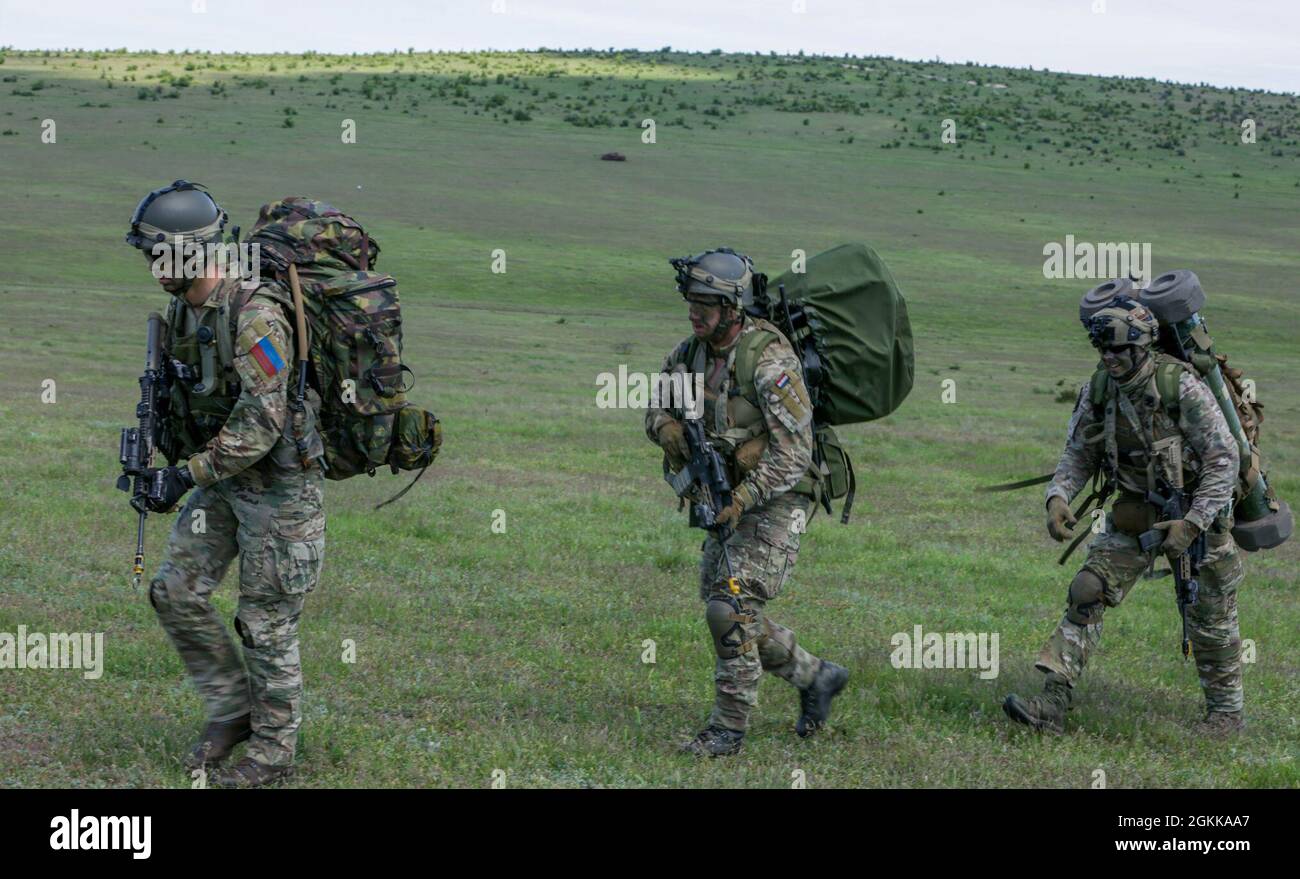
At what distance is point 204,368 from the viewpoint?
6605 mm

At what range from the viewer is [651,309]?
43.8m

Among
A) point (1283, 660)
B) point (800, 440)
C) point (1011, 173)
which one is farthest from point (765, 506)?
point (1011, 173)

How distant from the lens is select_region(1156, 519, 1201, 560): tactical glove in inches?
320

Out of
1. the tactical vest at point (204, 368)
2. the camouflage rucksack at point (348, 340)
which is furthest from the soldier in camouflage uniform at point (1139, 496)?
the tactical vest at point (204, 368)

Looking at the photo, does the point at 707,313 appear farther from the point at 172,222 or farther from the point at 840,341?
the point at 172,222

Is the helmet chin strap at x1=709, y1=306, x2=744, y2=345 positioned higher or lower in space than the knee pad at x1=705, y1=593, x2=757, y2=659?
higher

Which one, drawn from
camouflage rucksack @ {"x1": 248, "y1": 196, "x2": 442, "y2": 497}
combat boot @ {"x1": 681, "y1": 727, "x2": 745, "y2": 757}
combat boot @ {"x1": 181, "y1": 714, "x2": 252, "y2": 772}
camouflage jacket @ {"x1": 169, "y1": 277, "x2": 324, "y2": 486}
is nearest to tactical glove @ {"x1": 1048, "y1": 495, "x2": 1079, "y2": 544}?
combat boot @ {"x1": 681, "y1": 727, "x2": 745, "y2": 757}

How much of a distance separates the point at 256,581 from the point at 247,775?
2.97 ft

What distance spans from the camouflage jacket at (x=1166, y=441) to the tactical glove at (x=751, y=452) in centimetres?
193

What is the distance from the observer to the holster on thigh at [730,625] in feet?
A: 24.9

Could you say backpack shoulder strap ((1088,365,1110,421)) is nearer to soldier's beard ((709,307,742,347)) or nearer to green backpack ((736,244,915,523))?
green backpack ((736,244,915,523))

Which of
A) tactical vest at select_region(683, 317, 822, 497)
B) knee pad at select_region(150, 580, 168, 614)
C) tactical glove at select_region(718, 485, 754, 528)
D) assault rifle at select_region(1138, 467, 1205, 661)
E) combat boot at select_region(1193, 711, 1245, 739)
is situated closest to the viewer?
knee pad at select_region(150, 580, 168, 614)

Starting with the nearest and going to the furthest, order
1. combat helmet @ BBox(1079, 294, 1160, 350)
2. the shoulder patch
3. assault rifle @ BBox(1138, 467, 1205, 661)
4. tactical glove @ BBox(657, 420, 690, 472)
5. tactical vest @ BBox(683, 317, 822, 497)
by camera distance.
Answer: the shoulder patch → tactical vest @ BBox(683, 317, 822, 497) → tactical glove @ BBox(657, 420, 690, 472) → combat helmet @ BBox(1079, 294, 1160, 350) → assault rifle @ BBox(1138, 467, 1205, 661)
